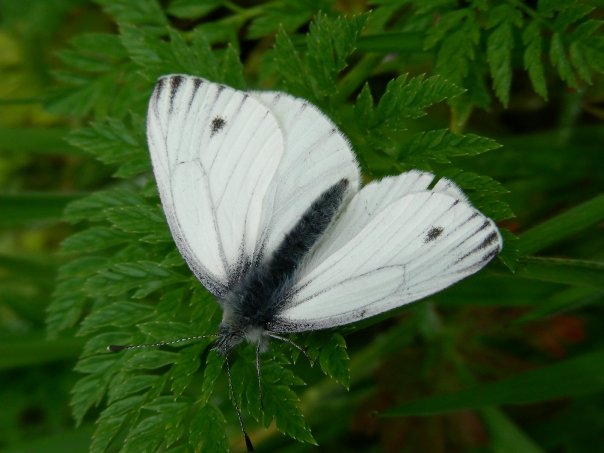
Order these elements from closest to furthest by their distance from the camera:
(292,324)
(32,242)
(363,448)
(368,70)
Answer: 1. (292,324)
2. (368,70)
3. (363,448)
4. (32,242)

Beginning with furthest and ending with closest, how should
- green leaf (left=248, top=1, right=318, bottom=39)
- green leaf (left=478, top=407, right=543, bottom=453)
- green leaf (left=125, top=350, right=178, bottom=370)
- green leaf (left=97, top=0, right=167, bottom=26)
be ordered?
green leaf (left=478, top=407, right=543, bottom=453)
green leaf (left=97, top=0, right=167, bottom=26)
green leaf (left=248, top=1, right=318, bottom=39)
green leaf (left=125, top=350, right=178, bottom=370)

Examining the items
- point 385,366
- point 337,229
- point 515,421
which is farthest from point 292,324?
point 515,421

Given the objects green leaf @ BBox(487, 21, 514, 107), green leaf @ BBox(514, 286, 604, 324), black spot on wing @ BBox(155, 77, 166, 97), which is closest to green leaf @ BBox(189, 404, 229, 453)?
black spot on wing @ BBox(155, 77, 166, 97)

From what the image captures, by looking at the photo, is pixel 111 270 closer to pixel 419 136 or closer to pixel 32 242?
pixel 419 136

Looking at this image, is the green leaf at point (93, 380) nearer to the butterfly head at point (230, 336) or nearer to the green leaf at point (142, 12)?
the butterfly head at point (230, 336)

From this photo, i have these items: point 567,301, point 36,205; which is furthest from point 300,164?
point 36,205

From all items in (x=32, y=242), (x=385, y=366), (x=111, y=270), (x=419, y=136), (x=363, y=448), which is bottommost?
(x=363, y=448)

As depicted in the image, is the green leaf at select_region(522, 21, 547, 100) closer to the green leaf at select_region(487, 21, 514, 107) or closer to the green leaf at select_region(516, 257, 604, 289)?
the green leaf at select_region(487, 21, 514, 107)

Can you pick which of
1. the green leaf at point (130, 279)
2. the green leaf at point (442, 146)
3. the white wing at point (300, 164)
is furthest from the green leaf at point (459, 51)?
the green leaf at point (130, 279)
